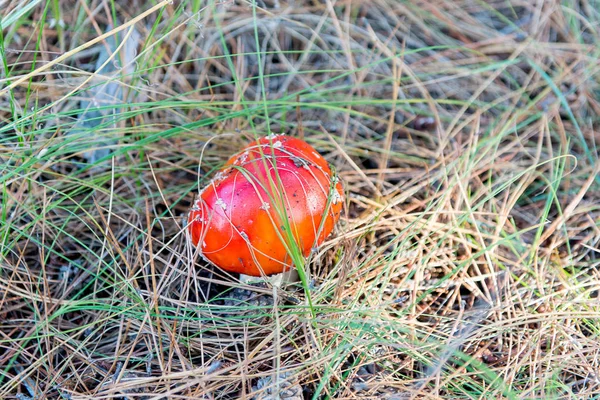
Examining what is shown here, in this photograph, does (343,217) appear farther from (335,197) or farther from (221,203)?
(221,203)

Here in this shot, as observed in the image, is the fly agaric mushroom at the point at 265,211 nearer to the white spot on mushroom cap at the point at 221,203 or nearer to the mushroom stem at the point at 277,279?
the white spot on mushroom cap at the point at 221,203

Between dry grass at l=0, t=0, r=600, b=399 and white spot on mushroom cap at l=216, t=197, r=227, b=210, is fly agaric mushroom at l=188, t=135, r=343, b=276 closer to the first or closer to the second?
white spot on mushroom cap at l=216, t=197, r=227, b=210

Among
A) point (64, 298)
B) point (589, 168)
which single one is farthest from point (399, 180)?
point (64, 298)

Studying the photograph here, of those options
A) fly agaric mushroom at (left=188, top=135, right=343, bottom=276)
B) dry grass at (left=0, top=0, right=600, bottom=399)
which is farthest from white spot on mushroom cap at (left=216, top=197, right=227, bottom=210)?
A: dry grass at (left=0, top=0, right=600, bottom=399)

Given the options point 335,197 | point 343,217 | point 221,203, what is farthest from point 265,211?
point 343,217

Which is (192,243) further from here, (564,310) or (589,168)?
(589,168)

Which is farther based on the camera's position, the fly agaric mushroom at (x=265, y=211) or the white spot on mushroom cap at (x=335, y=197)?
the white spot on mushroom cap at (x=335, y=197)

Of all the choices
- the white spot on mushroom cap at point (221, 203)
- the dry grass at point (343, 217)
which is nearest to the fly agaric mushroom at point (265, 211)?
the white spot on mushroom cap at point (221, 203)
